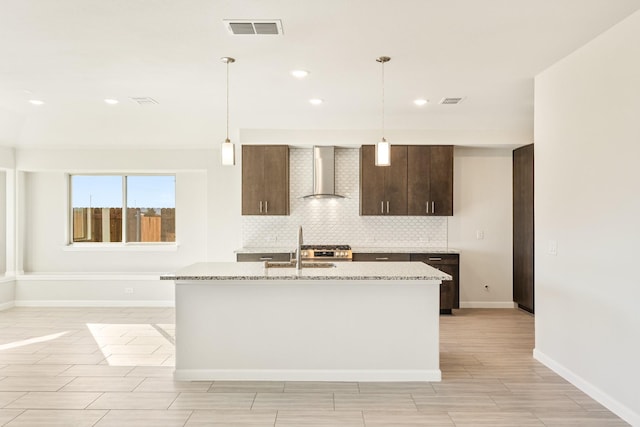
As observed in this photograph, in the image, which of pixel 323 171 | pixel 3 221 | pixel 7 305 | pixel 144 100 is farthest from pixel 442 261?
pixel 3 221

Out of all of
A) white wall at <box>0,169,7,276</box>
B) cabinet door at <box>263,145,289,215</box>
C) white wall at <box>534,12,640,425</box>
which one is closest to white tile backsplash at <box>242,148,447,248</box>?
cabinet door at <box>263,145,289,215</box>

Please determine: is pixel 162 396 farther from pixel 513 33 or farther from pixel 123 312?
pixel 513 33

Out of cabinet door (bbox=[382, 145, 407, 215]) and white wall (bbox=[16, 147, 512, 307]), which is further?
white wall (bbox=[16, 147, 512, 307])

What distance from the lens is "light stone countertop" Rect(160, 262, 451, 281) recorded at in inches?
140

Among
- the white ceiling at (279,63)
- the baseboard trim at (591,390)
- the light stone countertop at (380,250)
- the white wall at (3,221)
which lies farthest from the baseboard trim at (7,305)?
the baseboard trim at (591,390)

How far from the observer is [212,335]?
374cm

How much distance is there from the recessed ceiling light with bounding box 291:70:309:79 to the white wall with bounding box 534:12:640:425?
2251 mm

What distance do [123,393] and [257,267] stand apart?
1.45 metres

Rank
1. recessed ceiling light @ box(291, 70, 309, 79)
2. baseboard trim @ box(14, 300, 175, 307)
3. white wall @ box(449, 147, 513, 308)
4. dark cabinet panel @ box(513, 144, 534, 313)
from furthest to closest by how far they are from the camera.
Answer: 1. baseboard trim @ box(14, 300, 175, 307)
2. white wall @ box(449, 147, 513, 308)
3. dark cabinet panel @ box(513, 144, 534, 313)
4. recessed ceiling light @ box(291, 70, 309, 79)

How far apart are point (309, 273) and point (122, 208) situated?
4.75 m

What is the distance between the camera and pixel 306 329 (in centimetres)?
373

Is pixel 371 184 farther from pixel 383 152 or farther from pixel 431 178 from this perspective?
pixel 383 152

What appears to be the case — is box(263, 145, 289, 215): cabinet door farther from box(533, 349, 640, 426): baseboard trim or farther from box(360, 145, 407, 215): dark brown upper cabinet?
box(533, 349, 640, 426): baseboard trim

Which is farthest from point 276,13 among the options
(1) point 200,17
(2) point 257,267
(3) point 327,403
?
(3) point 327,403
